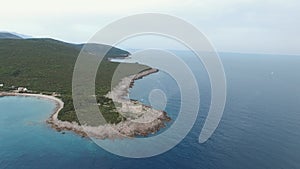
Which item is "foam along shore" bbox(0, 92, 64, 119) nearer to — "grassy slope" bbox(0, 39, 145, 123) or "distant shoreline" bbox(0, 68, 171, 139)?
"distant shoreline" bbox(0, 68, 171, 139)

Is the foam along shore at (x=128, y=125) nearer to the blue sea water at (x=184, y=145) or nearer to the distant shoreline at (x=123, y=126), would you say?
the distant shoreline at (x=123, y=126)

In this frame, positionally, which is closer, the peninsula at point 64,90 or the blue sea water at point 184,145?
the blue sea water at point 184,145

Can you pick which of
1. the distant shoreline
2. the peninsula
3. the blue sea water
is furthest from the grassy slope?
the blue sea water

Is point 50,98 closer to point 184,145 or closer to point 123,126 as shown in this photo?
point 123,126

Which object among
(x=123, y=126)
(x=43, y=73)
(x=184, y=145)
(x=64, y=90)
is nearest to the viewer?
(x=184, y=145)

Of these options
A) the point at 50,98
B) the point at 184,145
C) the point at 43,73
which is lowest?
the point at 50,98

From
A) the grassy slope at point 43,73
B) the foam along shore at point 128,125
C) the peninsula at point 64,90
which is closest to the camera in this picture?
the foam along shore at point 128,125

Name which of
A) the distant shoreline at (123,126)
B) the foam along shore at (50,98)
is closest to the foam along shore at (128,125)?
the distant shoreline at (123,126)

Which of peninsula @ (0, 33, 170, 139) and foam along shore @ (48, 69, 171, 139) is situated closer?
foam along shore @ (48, 69, 171, 139)

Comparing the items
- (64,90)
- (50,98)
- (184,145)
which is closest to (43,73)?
(64,90)
